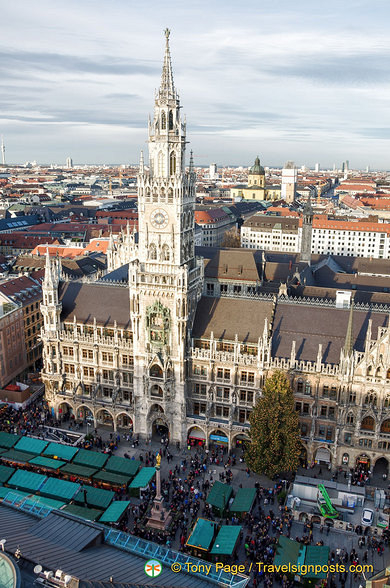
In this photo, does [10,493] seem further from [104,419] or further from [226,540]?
[104,419]

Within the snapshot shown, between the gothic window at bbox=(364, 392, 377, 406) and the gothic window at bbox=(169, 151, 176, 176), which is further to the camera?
the gothic window at bbox=(169, 151, 176, 176)

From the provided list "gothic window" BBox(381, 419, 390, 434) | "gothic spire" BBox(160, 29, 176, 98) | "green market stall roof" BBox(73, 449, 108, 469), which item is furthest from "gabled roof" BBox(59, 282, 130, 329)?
"gothic window" BBox(381, 419, 390, 434)

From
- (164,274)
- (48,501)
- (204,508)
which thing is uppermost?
(164,274)

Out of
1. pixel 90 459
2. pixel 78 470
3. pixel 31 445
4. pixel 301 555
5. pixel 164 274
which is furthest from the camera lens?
pixel 164 274

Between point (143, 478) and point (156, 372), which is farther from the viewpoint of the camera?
point (156, 372)

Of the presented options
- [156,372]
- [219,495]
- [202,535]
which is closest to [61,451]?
[156,372]

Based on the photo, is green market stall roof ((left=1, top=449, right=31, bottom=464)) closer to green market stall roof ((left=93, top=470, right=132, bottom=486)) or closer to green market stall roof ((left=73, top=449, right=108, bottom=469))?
green market stall roof ((left=73, top=449, right=108, bottom=469))

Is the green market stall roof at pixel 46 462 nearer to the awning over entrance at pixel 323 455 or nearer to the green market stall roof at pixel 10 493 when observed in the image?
the green market stall roof at pixel 10 493
